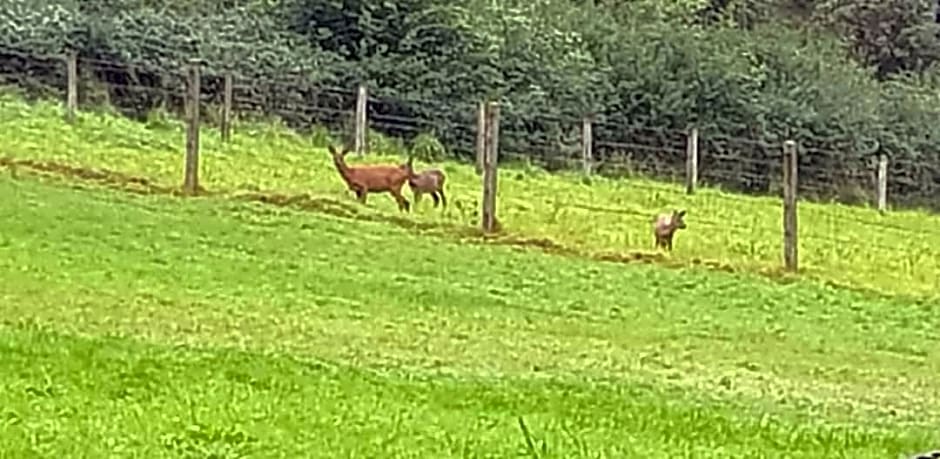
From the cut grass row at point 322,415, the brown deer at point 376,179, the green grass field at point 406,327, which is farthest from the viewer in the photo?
the brown deer at point 376,179

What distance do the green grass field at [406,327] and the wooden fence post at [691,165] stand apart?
5525 millimetres

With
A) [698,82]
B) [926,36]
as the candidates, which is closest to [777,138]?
[698,82]

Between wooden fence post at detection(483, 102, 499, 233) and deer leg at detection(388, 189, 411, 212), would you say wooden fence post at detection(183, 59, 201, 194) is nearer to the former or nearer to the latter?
deer leg at detection(388, 189, 411, 212)

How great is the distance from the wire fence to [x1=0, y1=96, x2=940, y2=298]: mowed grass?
37 centimetres

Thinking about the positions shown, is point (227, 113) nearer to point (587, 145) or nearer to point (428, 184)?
point (587, 145)

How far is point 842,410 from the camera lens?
1085 centimetres

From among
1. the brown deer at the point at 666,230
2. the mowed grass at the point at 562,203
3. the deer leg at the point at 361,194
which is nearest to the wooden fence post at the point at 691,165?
the mowed grass at the point at 562,203

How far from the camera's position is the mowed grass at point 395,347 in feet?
28.6

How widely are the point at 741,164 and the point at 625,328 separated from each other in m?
19.1

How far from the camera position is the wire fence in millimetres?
28797

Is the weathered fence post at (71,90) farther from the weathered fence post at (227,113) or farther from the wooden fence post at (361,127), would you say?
the wooden fence post at (361,127)

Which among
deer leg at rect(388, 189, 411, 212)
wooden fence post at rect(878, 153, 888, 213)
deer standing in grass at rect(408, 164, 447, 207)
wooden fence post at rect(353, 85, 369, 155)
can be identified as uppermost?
wooden fence post at rect(353, 85, 369, 155)

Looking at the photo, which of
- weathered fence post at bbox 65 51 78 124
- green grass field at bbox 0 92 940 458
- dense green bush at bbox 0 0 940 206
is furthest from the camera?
dense green bush at bbox 0 0 940 206

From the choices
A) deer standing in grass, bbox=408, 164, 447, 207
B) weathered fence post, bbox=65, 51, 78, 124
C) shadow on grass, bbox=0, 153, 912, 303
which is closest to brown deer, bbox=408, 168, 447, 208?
deer standing in grass, bbox=408, 164, 447, 207
